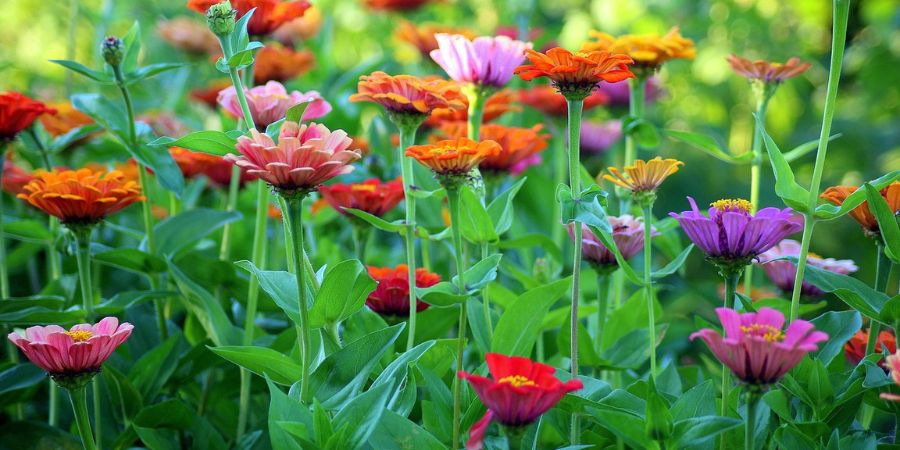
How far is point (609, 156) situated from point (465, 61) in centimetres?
84

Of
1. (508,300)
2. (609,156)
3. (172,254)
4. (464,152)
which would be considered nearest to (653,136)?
(508,300)

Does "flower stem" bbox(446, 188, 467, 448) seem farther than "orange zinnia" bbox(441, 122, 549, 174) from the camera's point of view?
No

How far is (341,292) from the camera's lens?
25.7 inches

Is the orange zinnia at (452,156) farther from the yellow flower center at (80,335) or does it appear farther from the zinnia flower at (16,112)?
the zinnia flower at (16,112)

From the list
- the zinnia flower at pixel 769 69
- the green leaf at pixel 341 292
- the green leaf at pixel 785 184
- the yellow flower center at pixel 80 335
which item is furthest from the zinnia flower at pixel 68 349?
the zinnia flower at pixel 769 69

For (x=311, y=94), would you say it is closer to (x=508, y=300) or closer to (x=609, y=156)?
(x=508, y=300)

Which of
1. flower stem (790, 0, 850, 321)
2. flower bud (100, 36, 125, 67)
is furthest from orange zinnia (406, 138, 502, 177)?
flower bud (100, 36, 125, 67)

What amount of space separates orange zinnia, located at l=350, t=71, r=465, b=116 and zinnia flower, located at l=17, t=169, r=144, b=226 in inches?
9.3

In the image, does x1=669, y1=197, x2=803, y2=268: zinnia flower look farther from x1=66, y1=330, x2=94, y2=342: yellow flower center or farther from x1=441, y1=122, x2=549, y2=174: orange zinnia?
x1=66, y1=330, x2=94, y2=342: yellow flower center

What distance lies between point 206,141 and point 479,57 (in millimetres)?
277

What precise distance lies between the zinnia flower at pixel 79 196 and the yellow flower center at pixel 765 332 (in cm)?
51

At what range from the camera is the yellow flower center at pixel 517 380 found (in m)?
0.54

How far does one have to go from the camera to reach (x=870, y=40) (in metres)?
2.27

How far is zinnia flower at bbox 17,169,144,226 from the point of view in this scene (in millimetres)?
746
